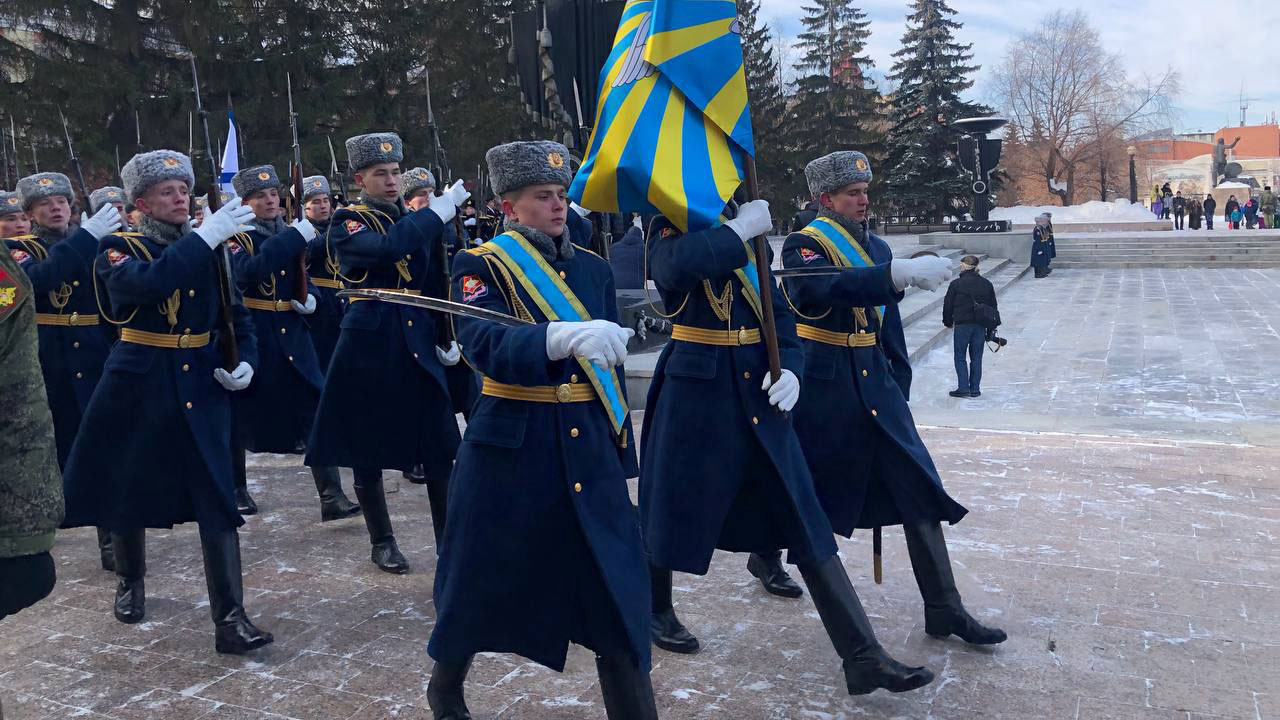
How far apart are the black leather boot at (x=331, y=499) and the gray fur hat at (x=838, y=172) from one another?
3661 mm

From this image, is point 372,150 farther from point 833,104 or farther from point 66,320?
point 833,104

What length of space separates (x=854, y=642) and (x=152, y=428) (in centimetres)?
315

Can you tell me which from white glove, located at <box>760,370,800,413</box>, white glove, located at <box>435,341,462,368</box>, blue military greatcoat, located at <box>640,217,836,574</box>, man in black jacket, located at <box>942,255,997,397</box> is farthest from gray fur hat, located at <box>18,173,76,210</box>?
man in black jacket, located at <box>942,255,997,397</box>

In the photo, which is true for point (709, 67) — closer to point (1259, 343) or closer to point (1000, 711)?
point (1000, 711)

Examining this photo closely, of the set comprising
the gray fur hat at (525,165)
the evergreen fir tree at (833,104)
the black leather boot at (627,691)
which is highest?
the evergreen fir tree at (833,104)

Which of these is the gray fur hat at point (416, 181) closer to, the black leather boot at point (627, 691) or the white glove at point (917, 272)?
the white glove at point (917, 272)

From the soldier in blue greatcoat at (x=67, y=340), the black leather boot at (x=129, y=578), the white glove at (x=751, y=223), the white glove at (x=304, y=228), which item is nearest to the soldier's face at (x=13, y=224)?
the soldier in blue greatcoat at (x=67, y=340)

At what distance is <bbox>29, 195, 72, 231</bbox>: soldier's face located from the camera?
7176mm

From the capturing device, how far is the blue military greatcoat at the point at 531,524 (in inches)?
134

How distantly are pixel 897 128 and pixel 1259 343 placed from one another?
104ft

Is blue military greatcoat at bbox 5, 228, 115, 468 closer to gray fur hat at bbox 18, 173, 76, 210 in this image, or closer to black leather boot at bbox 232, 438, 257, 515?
gray fur hat at bbox 18, 173, 76, 210

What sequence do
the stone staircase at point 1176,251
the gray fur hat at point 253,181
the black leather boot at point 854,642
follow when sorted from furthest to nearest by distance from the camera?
the stone staircase at point 1176,251 < the gray fur hat at point 253,181 < the black leather boot at point 854,642

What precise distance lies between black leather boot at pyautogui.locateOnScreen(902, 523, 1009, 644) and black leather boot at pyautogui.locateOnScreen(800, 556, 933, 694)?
604mm

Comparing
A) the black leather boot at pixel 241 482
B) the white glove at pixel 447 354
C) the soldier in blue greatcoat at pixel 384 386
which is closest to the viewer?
the soldier in blue greatcoat at pixel 384 386
